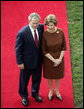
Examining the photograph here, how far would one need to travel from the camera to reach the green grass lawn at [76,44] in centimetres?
448

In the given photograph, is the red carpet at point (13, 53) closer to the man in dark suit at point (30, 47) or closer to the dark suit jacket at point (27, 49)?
the man in dark suit at point (30, 47)

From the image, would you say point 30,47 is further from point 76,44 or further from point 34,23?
point 76,44

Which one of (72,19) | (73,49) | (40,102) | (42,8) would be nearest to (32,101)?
(40,102)

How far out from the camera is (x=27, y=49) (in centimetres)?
342

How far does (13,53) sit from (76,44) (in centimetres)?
179

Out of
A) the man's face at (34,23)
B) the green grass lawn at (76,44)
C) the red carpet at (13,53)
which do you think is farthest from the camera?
the green grass lawn at (76,44)

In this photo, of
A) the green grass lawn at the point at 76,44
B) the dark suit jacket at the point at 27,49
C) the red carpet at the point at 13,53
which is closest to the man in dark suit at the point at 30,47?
the dark suit jacket at the point at 27,49

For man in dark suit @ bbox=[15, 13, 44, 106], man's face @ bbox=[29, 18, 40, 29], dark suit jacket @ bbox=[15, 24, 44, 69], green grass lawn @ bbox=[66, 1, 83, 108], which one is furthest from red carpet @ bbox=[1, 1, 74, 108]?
man's face @ bbox=[29, 18, 40, 29]

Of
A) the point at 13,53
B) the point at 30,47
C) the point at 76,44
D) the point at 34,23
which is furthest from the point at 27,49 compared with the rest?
the point at 76,44

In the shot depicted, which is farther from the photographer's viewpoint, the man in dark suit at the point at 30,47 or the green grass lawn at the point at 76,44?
the green grass lawn at the point at 76,44

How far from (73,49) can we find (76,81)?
1.18m

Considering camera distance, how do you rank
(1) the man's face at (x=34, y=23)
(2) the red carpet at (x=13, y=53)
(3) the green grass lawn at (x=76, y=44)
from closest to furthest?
(1) the man's face at (x=34, y=23)
(2) the red carpet at (x=13, y=53)
(3) the green grass lawn at (x=76, y=44)

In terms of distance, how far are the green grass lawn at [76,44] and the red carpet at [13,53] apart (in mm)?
121

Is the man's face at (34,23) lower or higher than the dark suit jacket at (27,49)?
higher
